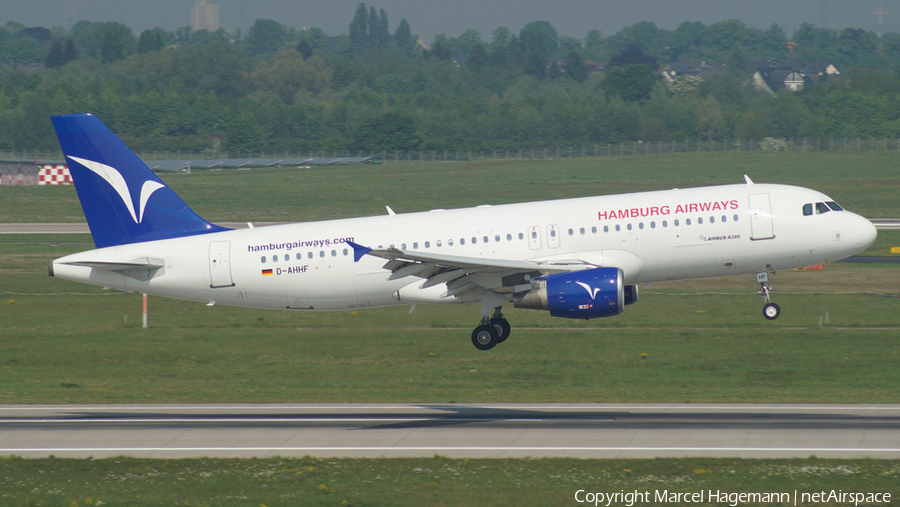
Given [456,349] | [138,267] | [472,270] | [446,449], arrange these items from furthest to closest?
[456,349] → [138,267] → [472,270] → [446,449]

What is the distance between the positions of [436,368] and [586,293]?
15.8 meters

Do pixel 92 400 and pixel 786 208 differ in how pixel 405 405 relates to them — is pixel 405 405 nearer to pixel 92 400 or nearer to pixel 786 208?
pixel 92 400

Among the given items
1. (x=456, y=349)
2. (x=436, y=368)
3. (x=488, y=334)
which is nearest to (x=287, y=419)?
(x=488, y=334)

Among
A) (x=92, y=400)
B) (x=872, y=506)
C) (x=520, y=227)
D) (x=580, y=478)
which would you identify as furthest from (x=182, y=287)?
(x=872, y=506)

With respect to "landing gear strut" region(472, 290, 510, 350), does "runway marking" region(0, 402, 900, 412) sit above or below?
below

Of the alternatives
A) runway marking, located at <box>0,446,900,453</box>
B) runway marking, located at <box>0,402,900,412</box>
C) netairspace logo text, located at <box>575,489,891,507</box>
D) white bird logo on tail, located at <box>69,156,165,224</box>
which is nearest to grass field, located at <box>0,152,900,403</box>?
runway marking, located at <box>0,402,900,412</box>

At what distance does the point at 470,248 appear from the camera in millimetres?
41156

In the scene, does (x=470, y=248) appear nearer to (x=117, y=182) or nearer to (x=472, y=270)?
(x=472, y=270)

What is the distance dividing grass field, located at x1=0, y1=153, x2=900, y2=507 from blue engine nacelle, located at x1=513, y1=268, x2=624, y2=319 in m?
5.74

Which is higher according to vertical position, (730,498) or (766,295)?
(766,295)

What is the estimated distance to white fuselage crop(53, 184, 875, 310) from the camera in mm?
40406

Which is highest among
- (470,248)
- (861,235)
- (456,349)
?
(861,235)

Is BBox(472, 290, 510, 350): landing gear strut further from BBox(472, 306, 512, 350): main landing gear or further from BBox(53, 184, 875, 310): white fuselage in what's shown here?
BBox(53, 184, 875, 310): white fuselage

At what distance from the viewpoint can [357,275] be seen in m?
41.6
